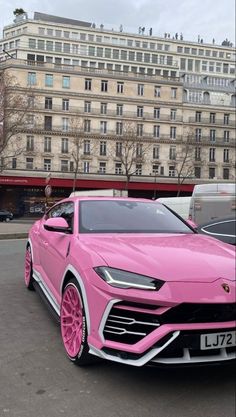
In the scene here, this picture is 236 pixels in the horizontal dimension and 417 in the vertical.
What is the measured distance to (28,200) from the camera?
59.3 metres

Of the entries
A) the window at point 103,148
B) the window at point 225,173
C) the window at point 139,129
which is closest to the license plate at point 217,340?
the window at point 103,148

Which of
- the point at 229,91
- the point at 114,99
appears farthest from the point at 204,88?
the point at 114,99

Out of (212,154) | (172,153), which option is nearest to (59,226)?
(172,153)

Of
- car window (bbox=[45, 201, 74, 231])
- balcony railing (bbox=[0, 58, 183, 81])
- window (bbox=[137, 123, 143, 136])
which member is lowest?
car window (bbox=[45, 201, 74, 231])

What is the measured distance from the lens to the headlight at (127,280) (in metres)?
3.42

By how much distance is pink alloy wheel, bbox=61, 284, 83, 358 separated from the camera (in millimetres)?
4023

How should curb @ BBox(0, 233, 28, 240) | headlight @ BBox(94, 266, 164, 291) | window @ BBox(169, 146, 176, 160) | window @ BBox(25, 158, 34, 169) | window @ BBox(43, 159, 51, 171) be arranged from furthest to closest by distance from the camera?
window @ BBox(169, 146, 176, 160) < window @ BBox(43, 159, 51, 171) < window @ BBox(25, 158, 34, 169) < curb @ BBox(0, 233, 28, 240) < headlight @ BBox(94, 266, 164, 291)

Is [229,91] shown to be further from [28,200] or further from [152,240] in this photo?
[152,240]

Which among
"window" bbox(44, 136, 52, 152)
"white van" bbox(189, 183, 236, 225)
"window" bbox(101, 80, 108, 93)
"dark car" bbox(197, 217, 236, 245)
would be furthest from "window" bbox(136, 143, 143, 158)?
"dark car" bbox(197, 217, 236, 245)

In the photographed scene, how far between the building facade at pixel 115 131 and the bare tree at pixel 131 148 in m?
0.15

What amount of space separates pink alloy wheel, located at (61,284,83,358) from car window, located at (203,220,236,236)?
3756 mm

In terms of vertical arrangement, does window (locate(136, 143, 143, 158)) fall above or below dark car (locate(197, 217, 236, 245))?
above

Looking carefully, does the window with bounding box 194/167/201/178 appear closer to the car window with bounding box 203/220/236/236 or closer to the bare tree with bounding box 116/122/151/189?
the bare tree with bounding box 116/122/151/189

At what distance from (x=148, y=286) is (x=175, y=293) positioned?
20 centimetres
